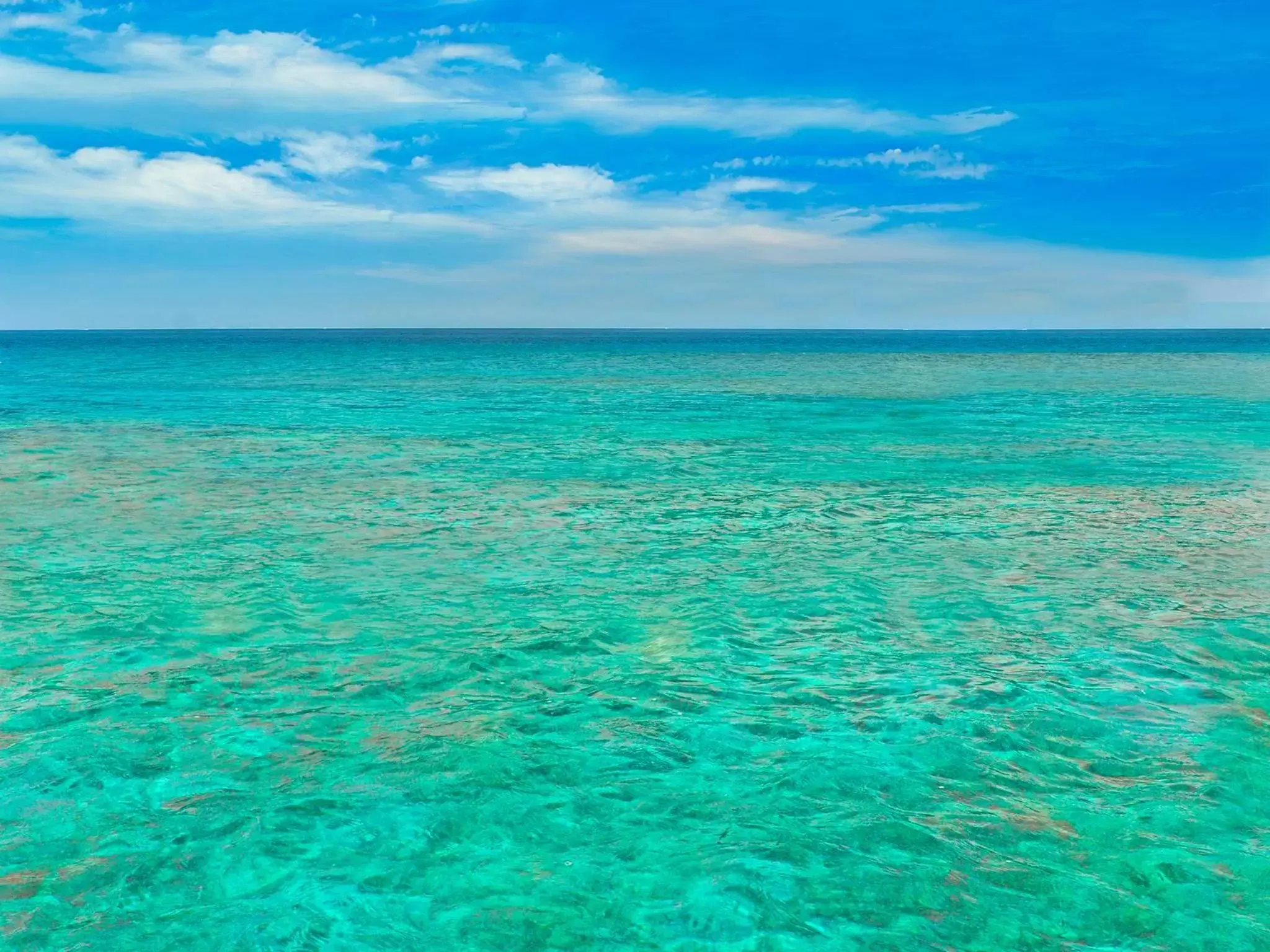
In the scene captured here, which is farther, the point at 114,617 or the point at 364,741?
the point at 114,617

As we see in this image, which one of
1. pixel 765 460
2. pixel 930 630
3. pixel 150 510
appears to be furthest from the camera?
pixel 765 460

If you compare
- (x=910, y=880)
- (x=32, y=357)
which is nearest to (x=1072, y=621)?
(x=910, y=880)

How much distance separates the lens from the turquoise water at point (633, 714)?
6562 millimetres

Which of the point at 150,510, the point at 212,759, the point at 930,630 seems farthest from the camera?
the point at 150,510

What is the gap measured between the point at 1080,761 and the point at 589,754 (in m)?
4.15

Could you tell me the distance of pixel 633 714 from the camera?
375 inches

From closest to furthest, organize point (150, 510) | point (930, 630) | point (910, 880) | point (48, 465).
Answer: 1. point (910, 880)
2. point (930, 630)
3. point (150, 510)
4. point (48, 465)

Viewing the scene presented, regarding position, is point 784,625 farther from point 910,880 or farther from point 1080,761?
point 910,880

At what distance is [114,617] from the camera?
12.3 meters

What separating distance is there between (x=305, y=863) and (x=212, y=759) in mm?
1910

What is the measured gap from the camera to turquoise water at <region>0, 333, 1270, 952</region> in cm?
656

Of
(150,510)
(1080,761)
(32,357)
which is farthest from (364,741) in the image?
(32,357)

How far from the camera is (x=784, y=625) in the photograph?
478 inches

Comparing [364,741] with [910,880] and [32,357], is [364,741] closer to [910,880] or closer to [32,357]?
[910,880]
